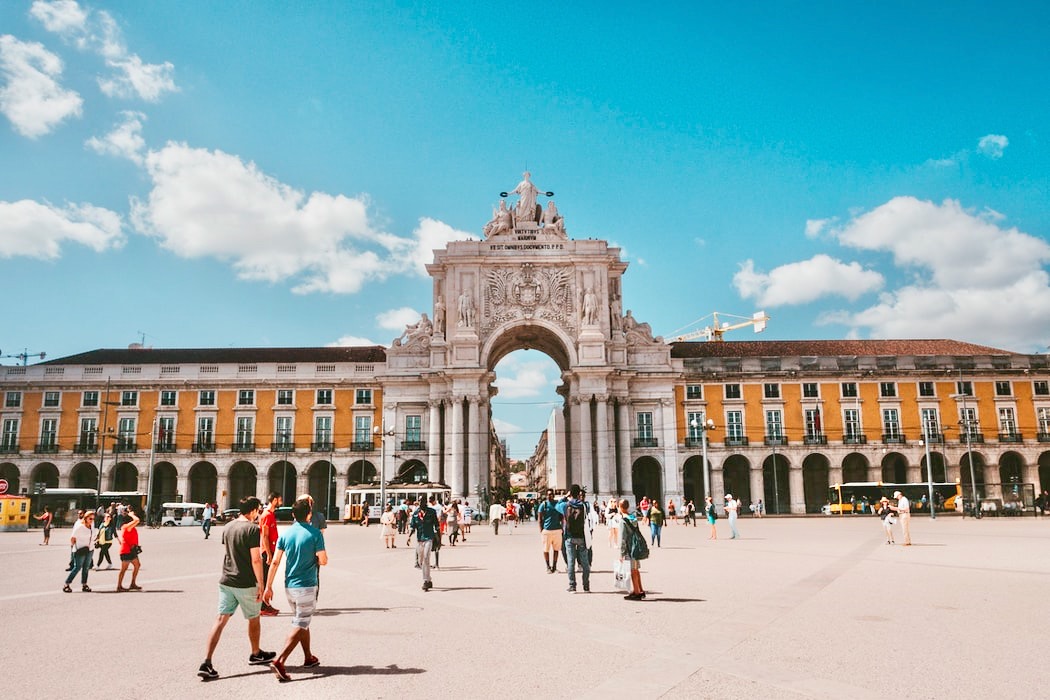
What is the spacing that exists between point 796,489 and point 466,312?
1124 inches

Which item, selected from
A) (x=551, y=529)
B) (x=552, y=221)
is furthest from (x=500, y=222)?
(x=551, y=529)

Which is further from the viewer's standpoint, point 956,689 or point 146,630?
point 146,630

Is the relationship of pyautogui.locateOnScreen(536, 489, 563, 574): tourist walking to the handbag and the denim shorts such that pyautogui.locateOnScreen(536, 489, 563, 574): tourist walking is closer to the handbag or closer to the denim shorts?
the handbag

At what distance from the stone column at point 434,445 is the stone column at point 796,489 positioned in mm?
26853

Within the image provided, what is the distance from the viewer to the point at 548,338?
6388 centimetres

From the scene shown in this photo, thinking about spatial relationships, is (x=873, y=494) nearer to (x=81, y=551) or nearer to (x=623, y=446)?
(x=623, y=446)

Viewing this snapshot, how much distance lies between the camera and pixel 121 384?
204 feet

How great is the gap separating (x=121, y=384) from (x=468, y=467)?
94.0ft

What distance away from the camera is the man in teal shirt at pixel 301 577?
8.67 meters

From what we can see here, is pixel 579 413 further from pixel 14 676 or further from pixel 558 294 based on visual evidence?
pixel 14 676

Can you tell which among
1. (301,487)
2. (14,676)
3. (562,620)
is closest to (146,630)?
(14,676)

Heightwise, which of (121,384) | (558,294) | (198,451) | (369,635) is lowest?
(369,635)

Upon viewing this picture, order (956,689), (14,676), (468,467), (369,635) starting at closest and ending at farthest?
(956,689) < (14,676) < (369,635) < (468,467)

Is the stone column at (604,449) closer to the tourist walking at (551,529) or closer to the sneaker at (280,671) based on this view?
the tourist walking at (551,529)
